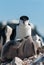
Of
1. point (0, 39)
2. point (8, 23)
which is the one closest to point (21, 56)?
point (0, 39)

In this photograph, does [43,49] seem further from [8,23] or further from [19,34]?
[8,23]

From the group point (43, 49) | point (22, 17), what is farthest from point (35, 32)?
point (43, 49)

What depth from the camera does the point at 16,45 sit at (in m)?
13.5

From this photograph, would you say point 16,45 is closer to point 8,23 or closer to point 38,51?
point 38,51

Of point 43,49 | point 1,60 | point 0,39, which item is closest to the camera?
point 1,60

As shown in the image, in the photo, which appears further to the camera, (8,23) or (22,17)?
(8,23)

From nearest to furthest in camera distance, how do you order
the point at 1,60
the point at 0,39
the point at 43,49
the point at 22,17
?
the point at 1,60, the point at 43,49, the point at 22,17, the point at 0,39

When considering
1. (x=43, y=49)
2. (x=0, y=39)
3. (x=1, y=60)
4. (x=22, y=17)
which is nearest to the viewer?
(x=1, y=60)

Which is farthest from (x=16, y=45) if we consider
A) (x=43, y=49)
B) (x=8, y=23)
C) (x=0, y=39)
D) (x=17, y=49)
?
(x=8, y=23)

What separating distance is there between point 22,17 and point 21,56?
203 inches

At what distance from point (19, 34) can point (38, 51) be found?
553 cm

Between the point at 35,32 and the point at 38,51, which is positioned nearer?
the point at 38,51

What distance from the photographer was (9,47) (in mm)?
13742

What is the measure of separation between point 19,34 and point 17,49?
5.68 metres
